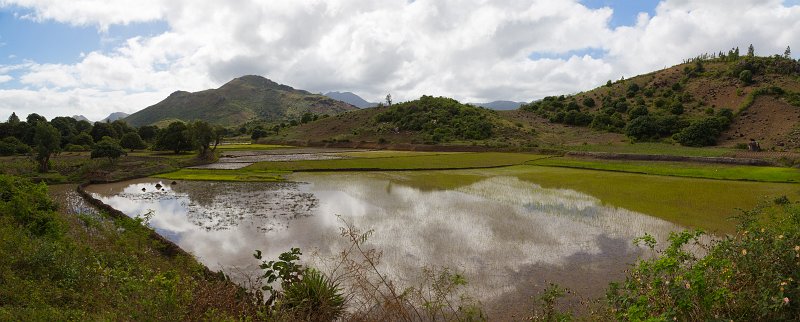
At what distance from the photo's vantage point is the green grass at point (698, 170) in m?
27.9

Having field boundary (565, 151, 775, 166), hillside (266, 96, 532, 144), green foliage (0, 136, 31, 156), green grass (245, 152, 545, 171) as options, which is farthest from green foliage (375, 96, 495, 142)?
green foliage (0, 136, 31, 156)

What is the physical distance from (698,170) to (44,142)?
4979 centimetres

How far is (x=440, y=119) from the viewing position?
2918 inches

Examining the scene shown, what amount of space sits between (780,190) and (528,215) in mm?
16604

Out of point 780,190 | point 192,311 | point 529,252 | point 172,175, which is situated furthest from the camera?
point 172,175

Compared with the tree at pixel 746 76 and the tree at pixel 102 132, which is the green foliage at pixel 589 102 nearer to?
the tree at pixel 746 76

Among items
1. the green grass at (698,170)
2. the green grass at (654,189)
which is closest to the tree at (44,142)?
the green grass at (654,189)

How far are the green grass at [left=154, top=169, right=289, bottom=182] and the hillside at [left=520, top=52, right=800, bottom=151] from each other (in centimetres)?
5017

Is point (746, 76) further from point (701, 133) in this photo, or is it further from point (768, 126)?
point (701, 133)

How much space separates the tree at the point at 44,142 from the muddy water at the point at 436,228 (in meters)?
8.52

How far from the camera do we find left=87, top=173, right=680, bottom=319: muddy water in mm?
11836

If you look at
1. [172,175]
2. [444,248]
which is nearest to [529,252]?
[444,248]

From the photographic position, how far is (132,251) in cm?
1114

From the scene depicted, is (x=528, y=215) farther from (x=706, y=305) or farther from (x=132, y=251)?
(x=132, y=251)
